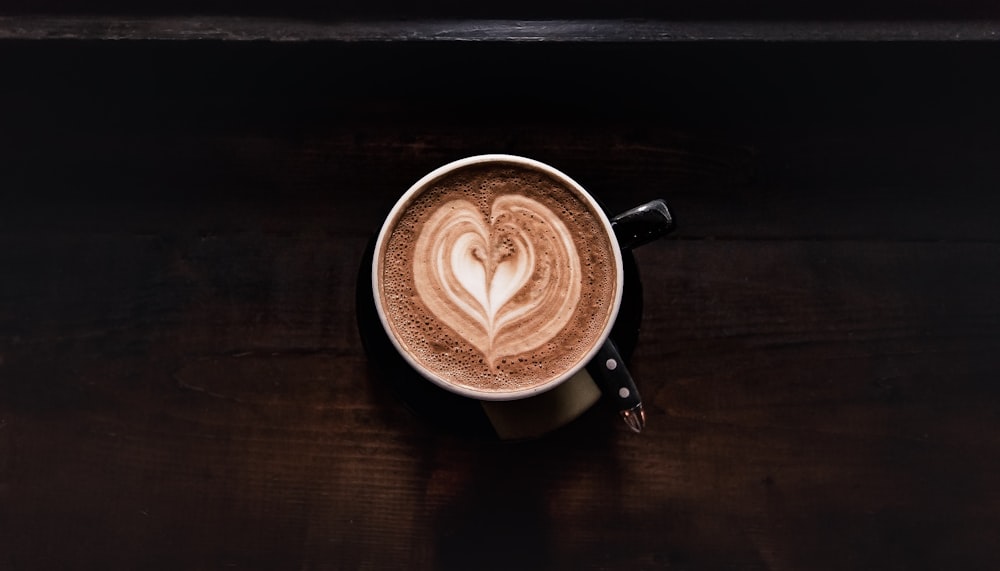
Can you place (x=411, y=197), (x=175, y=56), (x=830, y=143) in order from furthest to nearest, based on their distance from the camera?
(x=830, y=143) < (x=175, y=56) < (x=411, y=197)

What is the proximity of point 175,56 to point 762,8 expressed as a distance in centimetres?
83

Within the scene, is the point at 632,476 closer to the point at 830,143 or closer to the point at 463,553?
the point at 463,553

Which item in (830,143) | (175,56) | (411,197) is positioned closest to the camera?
(411,197)

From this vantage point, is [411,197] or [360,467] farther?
[360,467]

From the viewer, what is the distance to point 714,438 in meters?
1.05

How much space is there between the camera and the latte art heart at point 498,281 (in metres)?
0.86

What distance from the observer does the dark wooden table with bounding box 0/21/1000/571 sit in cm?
104

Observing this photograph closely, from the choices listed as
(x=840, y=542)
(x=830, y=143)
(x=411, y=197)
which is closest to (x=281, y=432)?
(x=411, y=197)

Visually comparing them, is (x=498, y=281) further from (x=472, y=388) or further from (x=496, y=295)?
(x=472, y=388)

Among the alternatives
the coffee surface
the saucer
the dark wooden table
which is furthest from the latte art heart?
the dark wooden table

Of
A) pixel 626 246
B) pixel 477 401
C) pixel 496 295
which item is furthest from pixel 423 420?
pixel 626 246

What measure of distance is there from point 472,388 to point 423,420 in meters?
0.18

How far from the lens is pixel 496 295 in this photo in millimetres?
863

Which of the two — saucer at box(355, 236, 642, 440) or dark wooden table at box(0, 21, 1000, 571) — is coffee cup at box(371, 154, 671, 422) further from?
dark wooden table at box(0, 21, 1000, 571)
